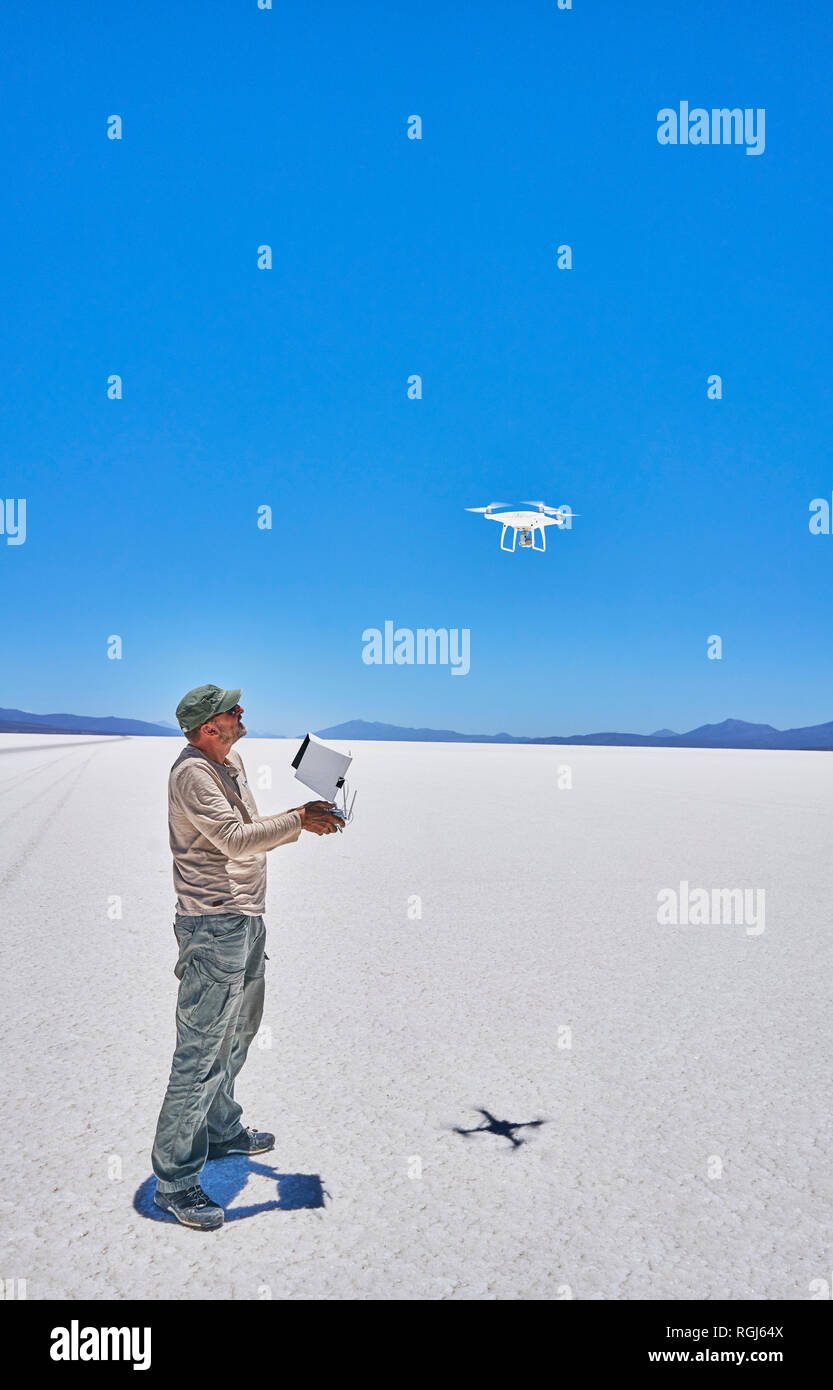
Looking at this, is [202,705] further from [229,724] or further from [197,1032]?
[197,1032]

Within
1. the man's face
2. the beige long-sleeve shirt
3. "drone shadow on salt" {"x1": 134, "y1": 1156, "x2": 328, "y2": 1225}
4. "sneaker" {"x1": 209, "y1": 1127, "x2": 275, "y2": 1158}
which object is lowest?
"drone shadow on salt" {"x1": 134, "y1": 1156, "x2": 328, "y2": 1225}

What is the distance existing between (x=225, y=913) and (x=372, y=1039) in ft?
7.09

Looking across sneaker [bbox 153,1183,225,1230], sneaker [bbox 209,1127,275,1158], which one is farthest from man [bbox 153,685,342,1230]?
sneaker [bbox 209,1127,275,1158]

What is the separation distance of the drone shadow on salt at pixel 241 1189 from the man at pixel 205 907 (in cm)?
8

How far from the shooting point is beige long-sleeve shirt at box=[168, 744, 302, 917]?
357 cm

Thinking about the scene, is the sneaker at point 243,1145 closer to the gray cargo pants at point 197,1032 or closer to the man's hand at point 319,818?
the gray cargo pants at point 197,1032

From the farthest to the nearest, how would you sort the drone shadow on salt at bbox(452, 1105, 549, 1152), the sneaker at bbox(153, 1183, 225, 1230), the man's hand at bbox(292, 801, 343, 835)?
the drone shadow on salt at bbox(452, 1105, 549, 1152) → the man's hand at bbox(292, 801, 343, 835) → the sneaker at bbox(153, 1183, 225, 1230)

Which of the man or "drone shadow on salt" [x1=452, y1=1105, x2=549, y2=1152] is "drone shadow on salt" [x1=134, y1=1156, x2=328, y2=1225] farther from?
"drone shadow on salt" [x1=452, y1=1105, x2=549, y2=1152]

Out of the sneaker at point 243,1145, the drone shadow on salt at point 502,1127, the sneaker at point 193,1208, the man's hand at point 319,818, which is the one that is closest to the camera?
the sneaker at point 193,1208

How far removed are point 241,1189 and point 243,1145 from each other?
27cm

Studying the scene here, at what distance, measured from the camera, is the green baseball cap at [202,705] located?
3695mm

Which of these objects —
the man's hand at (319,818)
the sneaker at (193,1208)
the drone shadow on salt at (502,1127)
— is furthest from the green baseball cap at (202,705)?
the drone shadow on salt at (502,1127)

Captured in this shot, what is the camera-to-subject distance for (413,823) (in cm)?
1633
